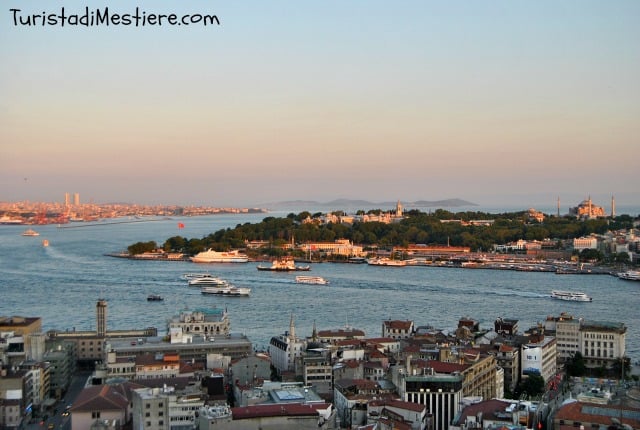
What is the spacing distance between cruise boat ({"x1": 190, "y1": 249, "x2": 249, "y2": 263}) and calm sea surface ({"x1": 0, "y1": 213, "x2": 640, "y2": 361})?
3.49 feet

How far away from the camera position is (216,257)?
25.7 meters

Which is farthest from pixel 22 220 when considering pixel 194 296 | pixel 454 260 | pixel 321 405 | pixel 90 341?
pixel 321 405

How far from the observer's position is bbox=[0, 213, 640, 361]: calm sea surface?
1238 cm

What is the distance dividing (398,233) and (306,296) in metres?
15.8

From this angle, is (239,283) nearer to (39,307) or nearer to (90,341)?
(39,307)

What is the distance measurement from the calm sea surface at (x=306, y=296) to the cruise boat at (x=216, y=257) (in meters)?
1.06

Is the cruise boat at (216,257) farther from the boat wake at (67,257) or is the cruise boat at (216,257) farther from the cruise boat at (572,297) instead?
the cruise boat at (572,297)

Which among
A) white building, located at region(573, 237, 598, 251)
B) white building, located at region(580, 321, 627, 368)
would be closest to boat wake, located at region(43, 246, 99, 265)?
white building, located at region(573, 237, 598, 251)

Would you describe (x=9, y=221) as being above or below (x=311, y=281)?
above

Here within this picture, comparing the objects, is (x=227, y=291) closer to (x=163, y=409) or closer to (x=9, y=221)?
(x=163, y=409)

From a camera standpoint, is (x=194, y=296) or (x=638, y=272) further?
(x=638, y=272)

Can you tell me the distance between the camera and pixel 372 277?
2044cm

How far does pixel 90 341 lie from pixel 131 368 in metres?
1.80

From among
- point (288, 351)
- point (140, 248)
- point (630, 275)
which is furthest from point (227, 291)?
point (140, 248)
